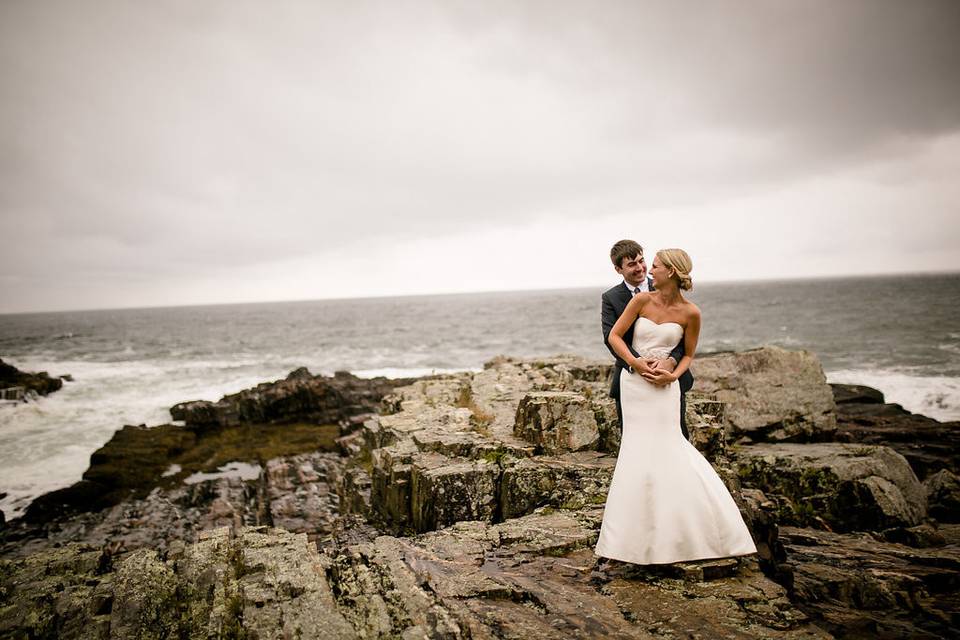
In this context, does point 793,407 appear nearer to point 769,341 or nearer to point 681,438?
point 681,438

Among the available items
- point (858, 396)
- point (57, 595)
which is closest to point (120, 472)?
point (57, 595)

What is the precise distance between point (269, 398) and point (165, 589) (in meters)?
19.5

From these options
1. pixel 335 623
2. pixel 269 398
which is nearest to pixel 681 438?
pixel 335 623

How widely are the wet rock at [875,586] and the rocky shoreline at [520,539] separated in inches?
1.3

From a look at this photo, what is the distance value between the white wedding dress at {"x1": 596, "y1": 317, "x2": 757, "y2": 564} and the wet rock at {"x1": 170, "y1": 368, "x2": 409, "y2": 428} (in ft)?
66.3

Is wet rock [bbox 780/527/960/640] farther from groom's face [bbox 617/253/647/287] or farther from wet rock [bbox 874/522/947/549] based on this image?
groom's face [bbox 617/253/647/287]

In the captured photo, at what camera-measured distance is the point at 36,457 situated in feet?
60.7

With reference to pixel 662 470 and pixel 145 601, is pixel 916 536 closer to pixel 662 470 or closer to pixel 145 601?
pixel 662 470

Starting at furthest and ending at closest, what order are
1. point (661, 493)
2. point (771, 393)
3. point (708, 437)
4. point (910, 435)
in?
point (910, 435) → point (771, 393) → point (708, 437) → point (661, 493)

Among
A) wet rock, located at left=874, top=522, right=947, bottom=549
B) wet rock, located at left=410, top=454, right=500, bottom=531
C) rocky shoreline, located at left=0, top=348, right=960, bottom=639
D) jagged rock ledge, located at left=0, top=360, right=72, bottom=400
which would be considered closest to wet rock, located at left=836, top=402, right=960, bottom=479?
rocky shoreline, located at left=0, top=348, right=960, bottom=639

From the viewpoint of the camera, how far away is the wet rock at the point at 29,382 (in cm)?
2975

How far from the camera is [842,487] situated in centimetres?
771

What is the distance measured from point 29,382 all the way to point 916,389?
5342 centimetres

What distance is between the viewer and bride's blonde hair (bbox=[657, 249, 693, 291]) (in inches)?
196
